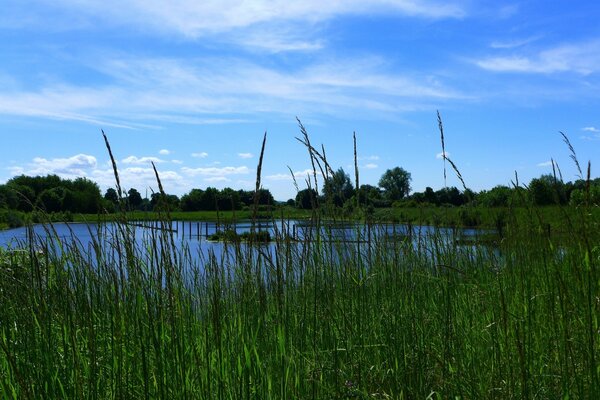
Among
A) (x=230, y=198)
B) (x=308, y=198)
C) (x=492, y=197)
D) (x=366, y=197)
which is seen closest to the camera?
(x=230, y=198)

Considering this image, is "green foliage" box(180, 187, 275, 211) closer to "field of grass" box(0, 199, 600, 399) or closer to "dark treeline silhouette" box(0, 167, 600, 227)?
"dark treeline silhouette" box(0, 167, 600, 227)

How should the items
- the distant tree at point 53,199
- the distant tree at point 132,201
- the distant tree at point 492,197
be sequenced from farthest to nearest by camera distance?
the distant tree at point 492,197 < the distant tree at point 53,199 < the distant tree at point 132,201

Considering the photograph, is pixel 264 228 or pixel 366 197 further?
pixel 264 228

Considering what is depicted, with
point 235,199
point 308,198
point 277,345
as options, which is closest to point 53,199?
point 235,199

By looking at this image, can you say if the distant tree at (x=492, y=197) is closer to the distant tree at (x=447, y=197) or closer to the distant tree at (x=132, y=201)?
the distant tree at (x=447, y=197)

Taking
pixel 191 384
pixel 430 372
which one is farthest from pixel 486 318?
pixel 191 384

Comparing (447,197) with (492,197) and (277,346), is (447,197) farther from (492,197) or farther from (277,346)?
(277,346)

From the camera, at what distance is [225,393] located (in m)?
2.22

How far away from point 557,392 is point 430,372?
0.61 metres

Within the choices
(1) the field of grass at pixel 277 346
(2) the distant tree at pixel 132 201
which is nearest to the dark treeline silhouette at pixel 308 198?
(2) the distant tree at pixel 132 201

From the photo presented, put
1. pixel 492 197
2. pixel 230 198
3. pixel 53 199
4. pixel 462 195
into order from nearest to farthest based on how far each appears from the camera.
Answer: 1. pixel 230 198
2. pixel 462 195
3. pixel 492 197
4. pixel 53 199

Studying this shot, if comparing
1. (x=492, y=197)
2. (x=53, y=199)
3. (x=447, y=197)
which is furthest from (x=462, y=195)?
(x=53, y=199)

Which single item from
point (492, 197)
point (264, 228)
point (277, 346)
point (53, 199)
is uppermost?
point (53, 199)

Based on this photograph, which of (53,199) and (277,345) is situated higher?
(53,199)
